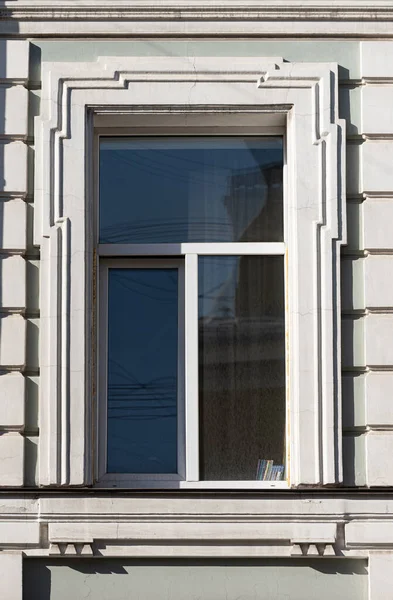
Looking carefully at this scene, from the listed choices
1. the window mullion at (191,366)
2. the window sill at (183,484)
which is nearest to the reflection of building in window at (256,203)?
the window mullion at (191,366)

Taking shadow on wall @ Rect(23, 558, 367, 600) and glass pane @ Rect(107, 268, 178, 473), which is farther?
glass pane @ Rect(107, 268, 178, 473)

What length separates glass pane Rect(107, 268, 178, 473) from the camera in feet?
30.2

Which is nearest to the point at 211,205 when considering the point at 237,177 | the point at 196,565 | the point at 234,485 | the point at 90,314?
the point at 237,177

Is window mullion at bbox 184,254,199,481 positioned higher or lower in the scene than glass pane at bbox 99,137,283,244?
lower

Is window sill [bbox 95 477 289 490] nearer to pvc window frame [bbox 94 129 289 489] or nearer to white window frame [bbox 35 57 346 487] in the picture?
pvc window frame [bbox 94 129 289 489]

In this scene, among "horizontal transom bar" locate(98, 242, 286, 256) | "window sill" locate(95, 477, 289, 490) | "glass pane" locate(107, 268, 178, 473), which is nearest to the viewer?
"window sill" locate(95, 477, 289, 490)

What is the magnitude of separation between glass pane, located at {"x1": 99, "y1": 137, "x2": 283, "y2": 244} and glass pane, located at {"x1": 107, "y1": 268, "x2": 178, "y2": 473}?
0.37 m

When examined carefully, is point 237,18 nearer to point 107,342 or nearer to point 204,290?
point 204,290

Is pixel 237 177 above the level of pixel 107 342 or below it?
above

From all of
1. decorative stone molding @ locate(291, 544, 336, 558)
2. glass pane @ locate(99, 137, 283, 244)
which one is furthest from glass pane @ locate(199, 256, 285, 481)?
decorative stone molding @ locate(291, 544, 336, 558)

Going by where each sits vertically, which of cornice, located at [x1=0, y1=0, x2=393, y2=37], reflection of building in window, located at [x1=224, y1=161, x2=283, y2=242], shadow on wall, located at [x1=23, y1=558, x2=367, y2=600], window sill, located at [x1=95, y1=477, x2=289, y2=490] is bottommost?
shadow on wall, located at [x1=23, y1=558, x2=367, y2=600]

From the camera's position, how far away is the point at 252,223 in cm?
940

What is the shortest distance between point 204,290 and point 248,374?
75 centimetres

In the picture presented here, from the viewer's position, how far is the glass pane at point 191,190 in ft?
30.8
